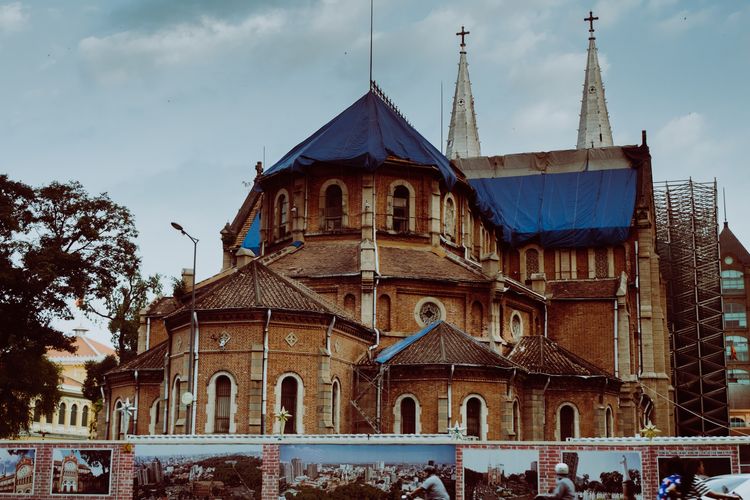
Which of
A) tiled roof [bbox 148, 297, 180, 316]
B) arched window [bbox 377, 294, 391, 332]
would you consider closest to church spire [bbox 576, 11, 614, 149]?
arched window [bbox 377, 294, 391, 332]

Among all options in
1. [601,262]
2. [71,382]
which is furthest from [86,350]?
[601,262]

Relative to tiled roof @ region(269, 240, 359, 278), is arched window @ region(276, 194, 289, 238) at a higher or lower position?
higher

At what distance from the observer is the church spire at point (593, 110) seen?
76000 mm

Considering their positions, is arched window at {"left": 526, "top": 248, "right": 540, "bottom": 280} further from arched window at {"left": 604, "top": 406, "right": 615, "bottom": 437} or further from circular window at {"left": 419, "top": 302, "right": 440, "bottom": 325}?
circular window at {"left": 419, "top": 302, "right": 440, "bottom": 325}

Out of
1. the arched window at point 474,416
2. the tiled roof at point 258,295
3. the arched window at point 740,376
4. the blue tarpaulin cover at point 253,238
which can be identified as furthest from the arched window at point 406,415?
the arched window at point 740,376

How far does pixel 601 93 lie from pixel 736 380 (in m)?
40.9

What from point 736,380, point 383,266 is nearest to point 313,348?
point 383,266

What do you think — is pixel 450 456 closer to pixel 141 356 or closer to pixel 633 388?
pixel 141 356

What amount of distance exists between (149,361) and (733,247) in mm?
79208

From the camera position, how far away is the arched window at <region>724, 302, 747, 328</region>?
348 ft

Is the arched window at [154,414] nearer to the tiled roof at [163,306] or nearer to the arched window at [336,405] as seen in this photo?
the tiled roof at [163,306]

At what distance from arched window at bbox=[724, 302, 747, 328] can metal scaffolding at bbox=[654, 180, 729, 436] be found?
78.8 feet

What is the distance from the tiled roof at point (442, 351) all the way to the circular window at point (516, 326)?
647cm

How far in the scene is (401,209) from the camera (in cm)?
4925
